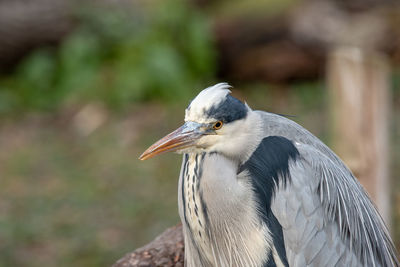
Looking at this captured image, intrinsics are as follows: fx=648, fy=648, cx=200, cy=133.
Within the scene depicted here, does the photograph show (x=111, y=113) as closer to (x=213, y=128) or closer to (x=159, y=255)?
(x=159, y=255)

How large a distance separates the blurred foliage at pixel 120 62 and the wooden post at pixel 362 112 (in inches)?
103

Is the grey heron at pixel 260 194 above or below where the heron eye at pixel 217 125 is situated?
below

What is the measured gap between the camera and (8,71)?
22.1ft

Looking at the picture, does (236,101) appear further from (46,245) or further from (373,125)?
(46,245)

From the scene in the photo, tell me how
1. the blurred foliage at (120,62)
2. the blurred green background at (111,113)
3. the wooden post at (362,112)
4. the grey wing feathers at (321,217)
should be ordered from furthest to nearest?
the blurred foliage at (120,62)
the blurred green background at (111,113)
the wooden post at (362,112)
the grey wing feathers at (321,217)

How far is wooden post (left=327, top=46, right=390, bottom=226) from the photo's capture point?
3594 millimetres

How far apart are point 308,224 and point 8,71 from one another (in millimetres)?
4957

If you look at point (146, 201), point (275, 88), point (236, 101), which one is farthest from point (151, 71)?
point (236, 101)

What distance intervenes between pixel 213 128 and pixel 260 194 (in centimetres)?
34

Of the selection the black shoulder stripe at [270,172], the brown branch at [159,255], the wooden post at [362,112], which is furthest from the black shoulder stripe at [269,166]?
the wooden post at [362,112]

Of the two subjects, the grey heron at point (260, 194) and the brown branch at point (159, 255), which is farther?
the brown branch at point (159, 255)

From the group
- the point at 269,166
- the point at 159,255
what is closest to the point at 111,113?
the point at 159,255

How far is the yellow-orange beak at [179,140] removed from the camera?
241cm

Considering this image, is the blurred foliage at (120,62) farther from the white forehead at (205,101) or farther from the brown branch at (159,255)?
the white forehead at (205,101)
